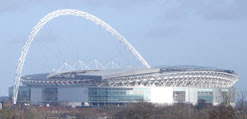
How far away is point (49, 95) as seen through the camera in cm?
10981

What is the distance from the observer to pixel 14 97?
106m

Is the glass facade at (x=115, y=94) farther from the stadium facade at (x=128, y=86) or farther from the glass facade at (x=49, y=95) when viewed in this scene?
the glass facade at (x=49, y=95)

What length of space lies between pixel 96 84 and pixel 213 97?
2029 cm

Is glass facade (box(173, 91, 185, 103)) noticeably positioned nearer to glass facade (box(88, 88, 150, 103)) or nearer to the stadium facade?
the stadium facade

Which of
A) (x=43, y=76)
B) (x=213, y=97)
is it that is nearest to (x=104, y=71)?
(x=43, y=76)

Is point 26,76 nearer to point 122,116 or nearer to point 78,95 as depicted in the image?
point 78,95

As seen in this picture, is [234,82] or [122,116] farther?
[234,82]

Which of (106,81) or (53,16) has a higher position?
(53,16)

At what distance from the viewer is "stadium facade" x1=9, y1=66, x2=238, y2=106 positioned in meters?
105

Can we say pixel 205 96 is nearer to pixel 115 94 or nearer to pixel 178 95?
pixel 178 95

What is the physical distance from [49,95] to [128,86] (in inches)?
550

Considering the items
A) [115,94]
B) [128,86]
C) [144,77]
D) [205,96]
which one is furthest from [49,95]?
[205,96]

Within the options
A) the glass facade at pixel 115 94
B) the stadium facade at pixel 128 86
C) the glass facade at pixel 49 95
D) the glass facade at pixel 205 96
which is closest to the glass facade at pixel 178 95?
the stadium facade at pixel 128 86

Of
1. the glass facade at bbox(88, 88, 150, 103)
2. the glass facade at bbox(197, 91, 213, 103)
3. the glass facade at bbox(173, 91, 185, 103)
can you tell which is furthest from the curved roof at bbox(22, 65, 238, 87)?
the glass facade at bbox(197, 91, 213, 103)
